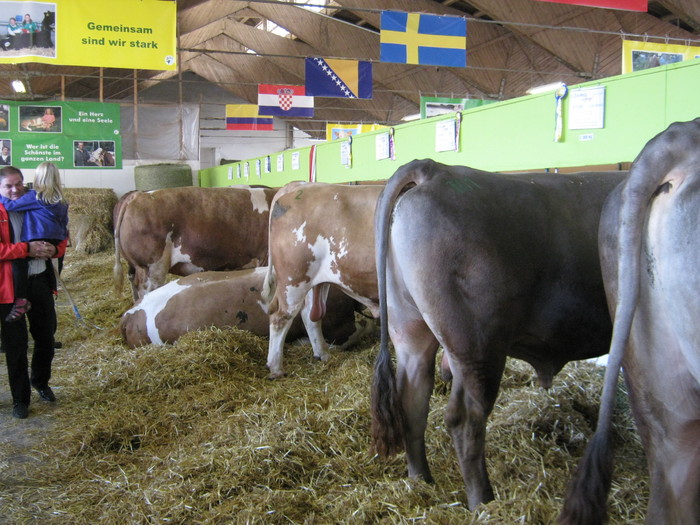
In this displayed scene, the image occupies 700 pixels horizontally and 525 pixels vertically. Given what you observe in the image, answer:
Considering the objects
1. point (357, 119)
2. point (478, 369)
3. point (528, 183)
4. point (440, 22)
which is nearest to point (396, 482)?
point (478, 369)

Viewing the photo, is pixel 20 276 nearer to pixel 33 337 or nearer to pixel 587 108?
pixel 33 337

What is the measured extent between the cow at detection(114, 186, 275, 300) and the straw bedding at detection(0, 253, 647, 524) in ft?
6.36

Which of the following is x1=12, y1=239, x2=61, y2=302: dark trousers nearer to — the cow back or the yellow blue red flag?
the cow back

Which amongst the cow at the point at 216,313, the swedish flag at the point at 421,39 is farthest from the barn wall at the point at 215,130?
the cow at the point at 216,313

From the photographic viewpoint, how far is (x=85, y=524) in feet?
8.05

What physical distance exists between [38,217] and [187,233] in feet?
8.05

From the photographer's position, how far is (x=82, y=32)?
792 centimetres

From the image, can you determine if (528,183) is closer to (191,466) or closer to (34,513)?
(191,466)

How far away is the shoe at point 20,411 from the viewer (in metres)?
3.72

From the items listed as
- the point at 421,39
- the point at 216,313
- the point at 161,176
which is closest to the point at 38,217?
the point at 216,313

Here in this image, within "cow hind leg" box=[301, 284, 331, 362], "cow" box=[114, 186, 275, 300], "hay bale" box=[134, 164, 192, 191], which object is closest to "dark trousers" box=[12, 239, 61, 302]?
"cow hind leg" box=[301, 284, 331, 362]

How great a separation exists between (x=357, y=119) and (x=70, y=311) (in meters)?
19.4

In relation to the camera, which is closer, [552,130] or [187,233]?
[552,130]

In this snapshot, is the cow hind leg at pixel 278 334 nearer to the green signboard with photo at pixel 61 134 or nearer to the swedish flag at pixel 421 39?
the swedish flag at pixel 421 39
